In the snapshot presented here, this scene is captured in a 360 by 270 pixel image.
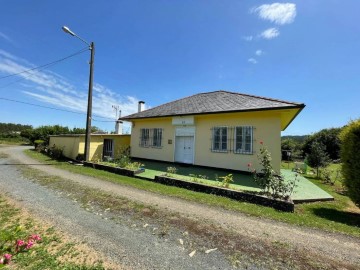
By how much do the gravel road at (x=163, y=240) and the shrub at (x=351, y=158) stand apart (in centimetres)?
252

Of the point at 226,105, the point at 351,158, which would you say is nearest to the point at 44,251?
the point at 351,158

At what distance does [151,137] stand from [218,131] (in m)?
5.70

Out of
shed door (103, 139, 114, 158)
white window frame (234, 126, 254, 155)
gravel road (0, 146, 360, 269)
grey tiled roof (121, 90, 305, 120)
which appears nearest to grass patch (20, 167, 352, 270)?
gravel road (0, 146, 360, 269)

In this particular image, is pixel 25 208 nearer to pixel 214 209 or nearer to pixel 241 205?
pixel 214 209

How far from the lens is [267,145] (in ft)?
35.2

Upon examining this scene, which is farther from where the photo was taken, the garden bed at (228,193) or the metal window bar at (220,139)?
the metal window bar at (220,139)

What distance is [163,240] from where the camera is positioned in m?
3.96

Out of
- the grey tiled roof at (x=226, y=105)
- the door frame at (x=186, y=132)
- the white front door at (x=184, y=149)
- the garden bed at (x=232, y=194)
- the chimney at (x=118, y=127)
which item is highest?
the grey tiled roof at (x=226, y=105)

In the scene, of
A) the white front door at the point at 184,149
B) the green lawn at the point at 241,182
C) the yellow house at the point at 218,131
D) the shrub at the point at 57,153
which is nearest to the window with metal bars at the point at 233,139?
the yellow house at the point at 218,131

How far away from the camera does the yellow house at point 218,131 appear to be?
35.3 ft

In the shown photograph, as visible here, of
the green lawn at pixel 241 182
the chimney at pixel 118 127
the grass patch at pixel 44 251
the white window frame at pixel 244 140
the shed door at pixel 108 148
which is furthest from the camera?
the chimney at pixel 118 127

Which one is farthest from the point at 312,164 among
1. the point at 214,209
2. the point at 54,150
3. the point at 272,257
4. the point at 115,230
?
the point at 54,150

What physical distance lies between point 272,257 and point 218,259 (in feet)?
3.15

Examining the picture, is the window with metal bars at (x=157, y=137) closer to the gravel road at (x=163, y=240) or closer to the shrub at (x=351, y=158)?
the gravel road at (x=163, y=240)
